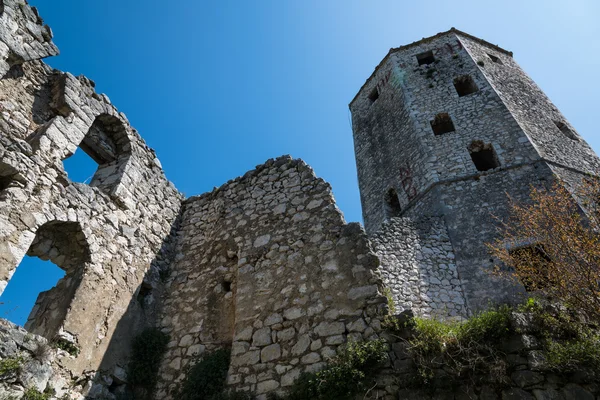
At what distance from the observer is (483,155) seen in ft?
42.0

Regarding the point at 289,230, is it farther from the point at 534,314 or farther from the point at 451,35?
the point at 451,35

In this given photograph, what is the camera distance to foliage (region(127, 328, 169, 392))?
512 centimetres

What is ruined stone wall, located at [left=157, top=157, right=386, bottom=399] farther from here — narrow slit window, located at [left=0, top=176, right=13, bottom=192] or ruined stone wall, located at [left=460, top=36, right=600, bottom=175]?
ruined stone wall, located at [left=460, top=36, right=600, bottom=175]

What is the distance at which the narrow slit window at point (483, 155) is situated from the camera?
11.9 metres

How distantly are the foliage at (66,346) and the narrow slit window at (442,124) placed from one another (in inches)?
490

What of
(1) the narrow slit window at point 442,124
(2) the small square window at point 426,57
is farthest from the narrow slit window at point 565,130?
(2) the small square window at point 426,57

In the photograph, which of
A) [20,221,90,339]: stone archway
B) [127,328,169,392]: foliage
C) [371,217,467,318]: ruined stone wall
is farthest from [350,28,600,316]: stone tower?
[20,221,90,339]: stone archway

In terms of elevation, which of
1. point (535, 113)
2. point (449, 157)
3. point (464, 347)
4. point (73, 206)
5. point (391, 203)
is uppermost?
point (535, 113)

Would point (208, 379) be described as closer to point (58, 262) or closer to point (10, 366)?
point (10, 366)

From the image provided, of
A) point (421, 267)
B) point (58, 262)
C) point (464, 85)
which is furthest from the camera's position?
point (464, 85)

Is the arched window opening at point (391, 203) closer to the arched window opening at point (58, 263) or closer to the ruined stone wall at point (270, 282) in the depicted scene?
the ruined stone wall at point (270, 282)

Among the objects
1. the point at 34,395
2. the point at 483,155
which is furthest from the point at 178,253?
the point at 483,155

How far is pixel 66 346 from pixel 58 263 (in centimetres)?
120

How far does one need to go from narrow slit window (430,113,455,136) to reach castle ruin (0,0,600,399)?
16.4ft
